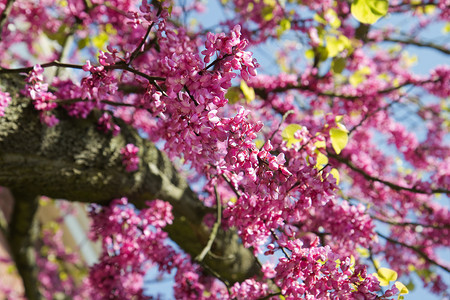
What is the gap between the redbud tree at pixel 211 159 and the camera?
53.2 inches

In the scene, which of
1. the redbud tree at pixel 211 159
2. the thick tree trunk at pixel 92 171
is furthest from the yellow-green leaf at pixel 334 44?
the thick tree trunk at pixel 92 171

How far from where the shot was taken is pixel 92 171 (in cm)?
224

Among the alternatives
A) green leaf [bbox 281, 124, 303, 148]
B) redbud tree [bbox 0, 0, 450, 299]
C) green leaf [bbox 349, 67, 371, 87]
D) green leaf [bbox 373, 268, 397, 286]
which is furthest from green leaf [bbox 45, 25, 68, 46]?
green leaf [bbox 373, 268, 397, 286]

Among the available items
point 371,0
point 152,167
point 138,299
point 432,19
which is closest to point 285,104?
point 152,167

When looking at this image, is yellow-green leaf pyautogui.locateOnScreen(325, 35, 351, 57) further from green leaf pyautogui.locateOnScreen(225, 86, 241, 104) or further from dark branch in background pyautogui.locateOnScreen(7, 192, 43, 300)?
dark branch in background pyautogui.locateOnScreen(7, 192, 43, 300)

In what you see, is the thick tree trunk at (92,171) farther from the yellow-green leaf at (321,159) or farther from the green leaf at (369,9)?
the green leaf at (369,9)

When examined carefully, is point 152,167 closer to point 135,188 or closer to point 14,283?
point 135,188

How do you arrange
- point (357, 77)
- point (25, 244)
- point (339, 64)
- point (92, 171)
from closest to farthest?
point (92, 171), point (339, 64), point (357, 77), point (25, 244)

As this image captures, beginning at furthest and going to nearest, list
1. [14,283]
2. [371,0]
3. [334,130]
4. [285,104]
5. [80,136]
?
1. [14,283]
2. [285,104]
3. [80,136]
4. [334,130]
5. [371,0]

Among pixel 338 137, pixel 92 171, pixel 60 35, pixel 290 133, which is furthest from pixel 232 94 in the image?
pixel 60 35

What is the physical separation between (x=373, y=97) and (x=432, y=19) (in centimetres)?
363

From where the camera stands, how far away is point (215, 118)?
1231 millimetres

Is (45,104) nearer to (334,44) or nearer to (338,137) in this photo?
(338,137)

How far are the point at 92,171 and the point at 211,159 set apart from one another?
3.62ft
